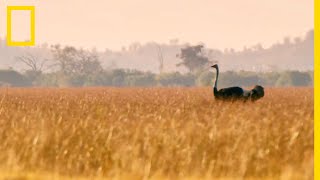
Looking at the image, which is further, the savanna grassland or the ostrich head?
the ostrich head

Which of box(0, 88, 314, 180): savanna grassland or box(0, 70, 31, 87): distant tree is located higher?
box(0, 88, 314, 180): savanna grassland

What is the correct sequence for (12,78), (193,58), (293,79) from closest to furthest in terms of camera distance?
(293,79), (12,78), (193,58)

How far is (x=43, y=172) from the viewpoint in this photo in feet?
24.6

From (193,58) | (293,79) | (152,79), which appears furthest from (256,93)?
(193,58)

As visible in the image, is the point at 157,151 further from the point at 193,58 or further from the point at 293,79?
the point at 193,58

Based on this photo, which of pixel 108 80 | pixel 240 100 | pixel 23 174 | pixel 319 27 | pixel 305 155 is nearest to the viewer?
pixel 319 27

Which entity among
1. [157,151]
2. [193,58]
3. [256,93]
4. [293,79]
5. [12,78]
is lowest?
[12,78]

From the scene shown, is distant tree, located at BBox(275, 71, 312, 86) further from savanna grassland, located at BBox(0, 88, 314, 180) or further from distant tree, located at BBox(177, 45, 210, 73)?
savanna grassland, located at BBox(0, 88, 314, 180)

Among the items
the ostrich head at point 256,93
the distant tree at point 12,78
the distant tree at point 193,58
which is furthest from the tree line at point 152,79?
the ostrich head at point 256,93

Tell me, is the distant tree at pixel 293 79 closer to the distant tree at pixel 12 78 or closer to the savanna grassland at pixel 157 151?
the distant tree at pixel 12 78

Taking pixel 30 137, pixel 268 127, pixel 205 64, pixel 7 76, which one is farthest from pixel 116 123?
pixel 205 64

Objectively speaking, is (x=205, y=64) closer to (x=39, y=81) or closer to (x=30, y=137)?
(x=39, y=81)

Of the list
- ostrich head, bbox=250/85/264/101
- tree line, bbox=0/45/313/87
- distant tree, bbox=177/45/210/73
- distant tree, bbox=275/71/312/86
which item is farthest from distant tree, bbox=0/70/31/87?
ostrich head, bbox=250/85/264/101

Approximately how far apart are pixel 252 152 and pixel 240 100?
9.11m
